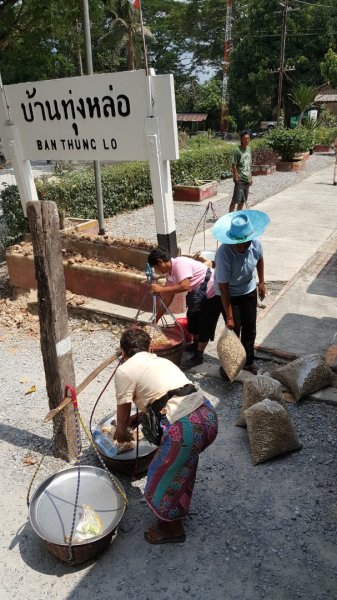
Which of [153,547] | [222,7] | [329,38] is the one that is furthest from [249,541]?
[222,7]

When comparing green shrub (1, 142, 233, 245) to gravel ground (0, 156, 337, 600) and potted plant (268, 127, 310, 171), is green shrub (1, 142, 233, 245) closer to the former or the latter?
potted plant (268, 127, 310, 171)

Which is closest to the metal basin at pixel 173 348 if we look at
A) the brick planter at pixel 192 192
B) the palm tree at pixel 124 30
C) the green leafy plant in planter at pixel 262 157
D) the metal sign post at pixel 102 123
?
the metal sign post at pixel 102 123

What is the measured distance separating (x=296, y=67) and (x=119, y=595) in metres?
36.7

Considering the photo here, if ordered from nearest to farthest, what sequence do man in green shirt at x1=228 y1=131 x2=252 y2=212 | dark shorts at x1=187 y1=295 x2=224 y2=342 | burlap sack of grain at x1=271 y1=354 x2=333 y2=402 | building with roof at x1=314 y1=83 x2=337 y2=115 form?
burlap sack of grain at x1=271 y1=354 x2=333 y2=402 → dark shorts at x1=187 y1=295 x2=224 y2=342 → man in green shirt at x1=228 y1=131 x2=252 y2=212 → building with roof at x1=314 y1=83 x2=337 y2=115

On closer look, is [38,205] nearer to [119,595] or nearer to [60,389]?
[60,389]

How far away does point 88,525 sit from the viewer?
9.71ft

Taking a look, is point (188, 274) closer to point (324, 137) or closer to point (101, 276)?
point (101, 276)

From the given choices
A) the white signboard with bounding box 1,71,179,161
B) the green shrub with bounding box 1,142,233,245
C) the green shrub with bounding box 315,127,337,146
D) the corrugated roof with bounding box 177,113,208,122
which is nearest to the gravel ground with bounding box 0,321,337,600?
the white signboard with bounding box 1,71,179,161

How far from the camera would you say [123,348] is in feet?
9.96

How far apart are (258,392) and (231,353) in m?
0.53

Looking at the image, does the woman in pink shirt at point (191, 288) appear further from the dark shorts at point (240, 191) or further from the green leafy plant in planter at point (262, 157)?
the green leafy plant in planter at point (262, 157)

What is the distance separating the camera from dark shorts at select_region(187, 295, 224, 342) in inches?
186

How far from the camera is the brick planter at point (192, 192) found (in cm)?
1330

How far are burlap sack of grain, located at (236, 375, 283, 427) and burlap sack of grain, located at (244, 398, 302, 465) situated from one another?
26 centimetres
